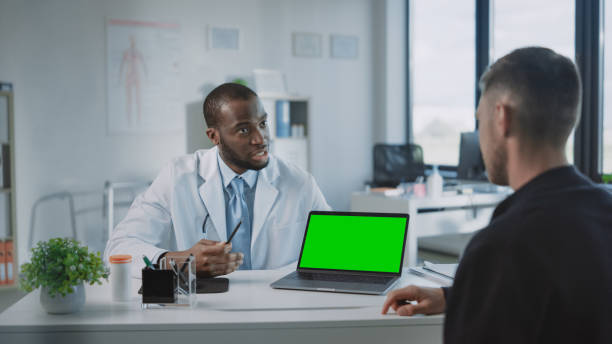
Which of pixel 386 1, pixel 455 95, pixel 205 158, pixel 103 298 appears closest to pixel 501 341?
pixel 103 298

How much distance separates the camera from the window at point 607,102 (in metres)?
3.99

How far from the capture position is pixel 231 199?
2.13m

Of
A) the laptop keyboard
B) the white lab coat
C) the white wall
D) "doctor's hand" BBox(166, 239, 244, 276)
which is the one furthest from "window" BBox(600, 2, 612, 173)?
"doctor's hand" BBox(166, 239, 244, 276)

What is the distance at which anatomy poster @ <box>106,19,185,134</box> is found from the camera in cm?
480

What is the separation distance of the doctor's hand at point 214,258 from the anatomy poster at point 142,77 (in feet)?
11.5

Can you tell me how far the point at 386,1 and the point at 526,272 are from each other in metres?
5.36

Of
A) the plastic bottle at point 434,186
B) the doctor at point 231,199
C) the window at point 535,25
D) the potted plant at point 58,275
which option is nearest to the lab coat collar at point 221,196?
the doctor at point 231,199

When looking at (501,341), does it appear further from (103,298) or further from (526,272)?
(103,298)

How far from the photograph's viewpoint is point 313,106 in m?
5.69

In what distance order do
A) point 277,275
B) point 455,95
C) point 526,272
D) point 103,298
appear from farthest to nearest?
1. point 455,95
2. point 277,275
3. point 103,298
4. point 526,272

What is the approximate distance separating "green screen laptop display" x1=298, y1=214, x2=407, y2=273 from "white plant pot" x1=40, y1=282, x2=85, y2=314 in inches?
25.5

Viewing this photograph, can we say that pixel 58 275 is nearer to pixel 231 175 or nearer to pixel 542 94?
pixel 231 175

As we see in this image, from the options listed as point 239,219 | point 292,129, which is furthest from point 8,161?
point 239,219

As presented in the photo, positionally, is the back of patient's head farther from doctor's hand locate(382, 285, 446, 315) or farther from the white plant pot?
the white plant pot
